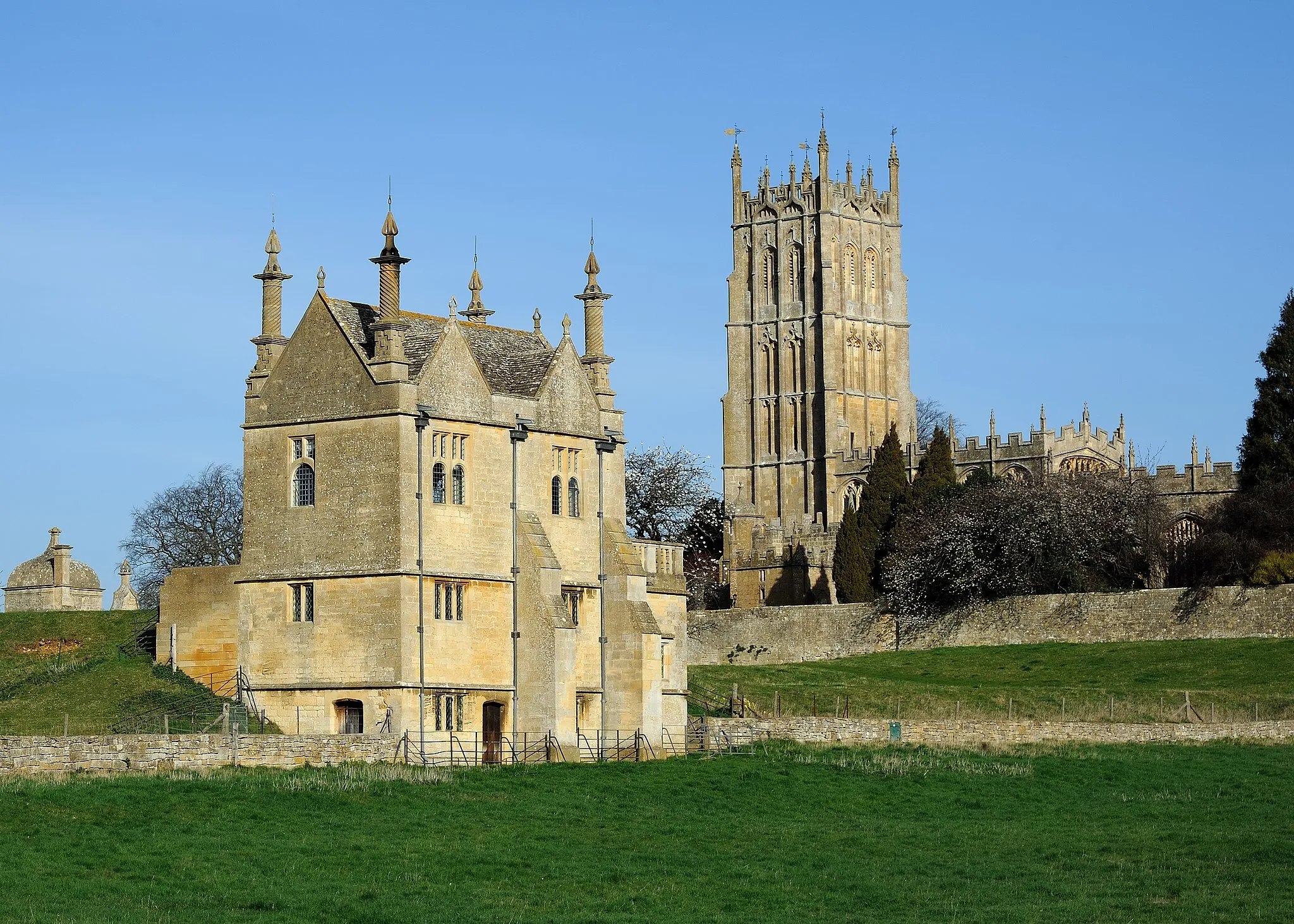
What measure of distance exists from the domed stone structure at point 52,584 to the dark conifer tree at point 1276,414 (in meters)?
41.1

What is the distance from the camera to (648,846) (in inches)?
1307

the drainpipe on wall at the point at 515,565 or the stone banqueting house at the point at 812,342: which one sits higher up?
the stone banqueting house at the point at 812,342

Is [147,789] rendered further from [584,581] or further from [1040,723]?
[1040,723]

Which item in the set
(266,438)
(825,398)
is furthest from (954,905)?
(825,398)

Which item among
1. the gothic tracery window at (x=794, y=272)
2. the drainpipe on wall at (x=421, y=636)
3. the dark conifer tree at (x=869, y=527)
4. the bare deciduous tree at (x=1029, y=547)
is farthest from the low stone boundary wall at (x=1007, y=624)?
the gothic tracery window at (x=794, y=272)

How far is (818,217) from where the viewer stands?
125438mm

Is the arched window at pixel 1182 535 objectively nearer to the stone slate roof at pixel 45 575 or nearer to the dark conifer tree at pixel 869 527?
the dark conifer tree at pixel 869 527

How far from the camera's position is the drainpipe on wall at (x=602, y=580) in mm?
50156

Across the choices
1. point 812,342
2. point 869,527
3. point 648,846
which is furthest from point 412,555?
point 812,342

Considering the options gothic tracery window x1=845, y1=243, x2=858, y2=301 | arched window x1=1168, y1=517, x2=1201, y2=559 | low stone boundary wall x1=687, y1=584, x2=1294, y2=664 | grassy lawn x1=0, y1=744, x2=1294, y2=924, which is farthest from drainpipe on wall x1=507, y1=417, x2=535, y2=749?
gothic tracery window x1=845, y1=243, x2=858, y2=301

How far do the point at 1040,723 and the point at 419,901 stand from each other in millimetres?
27565

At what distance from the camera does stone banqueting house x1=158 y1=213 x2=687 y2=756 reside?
4603 cm

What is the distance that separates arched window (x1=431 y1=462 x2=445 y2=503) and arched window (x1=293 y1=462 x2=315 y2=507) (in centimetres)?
264

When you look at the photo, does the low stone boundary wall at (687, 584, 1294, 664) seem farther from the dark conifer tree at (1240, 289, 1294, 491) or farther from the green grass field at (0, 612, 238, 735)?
the green grass field at (0, 612, 238, 735)
